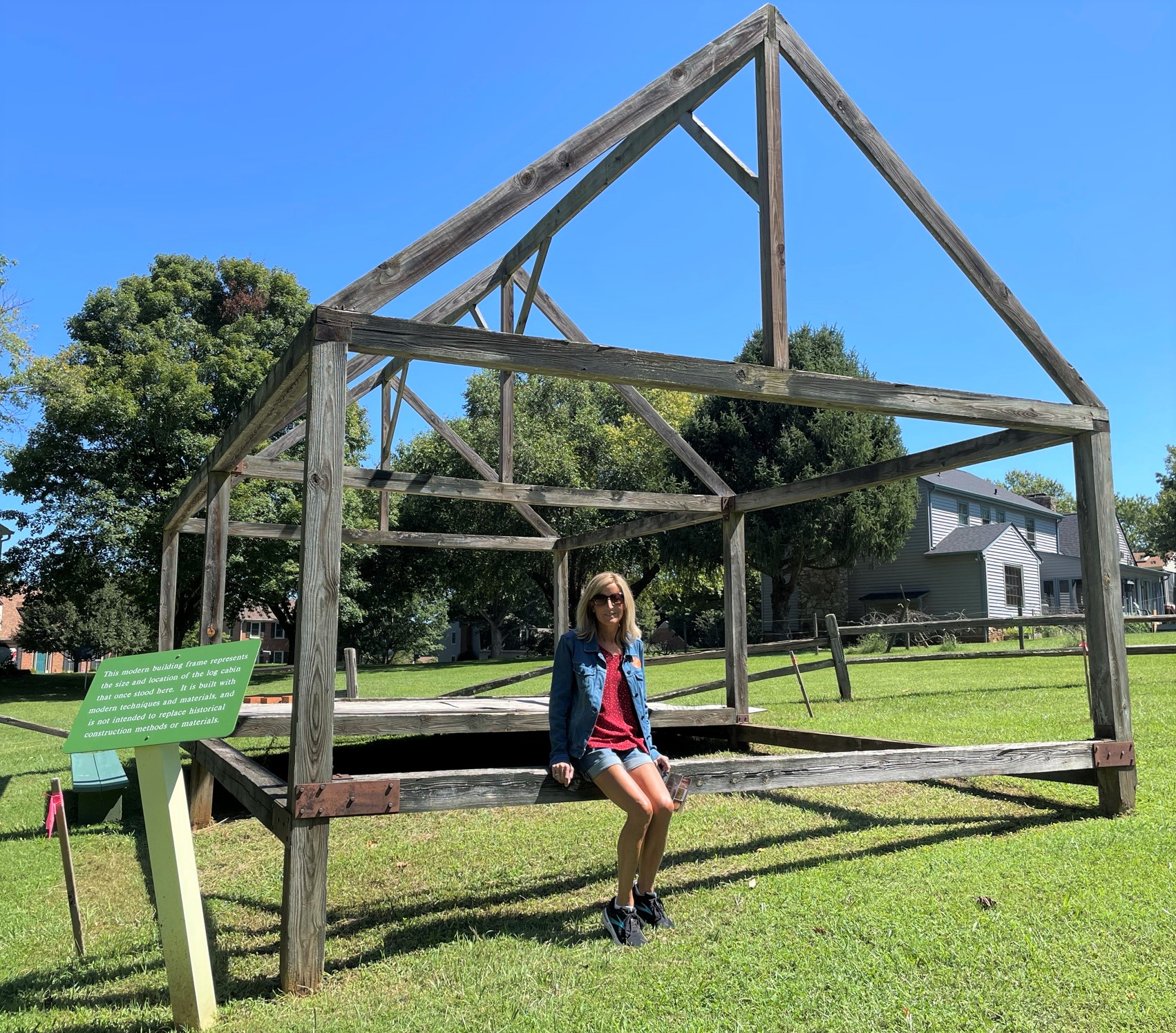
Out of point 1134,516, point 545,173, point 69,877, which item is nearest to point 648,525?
point 545,173

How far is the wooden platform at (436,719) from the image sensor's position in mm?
8008

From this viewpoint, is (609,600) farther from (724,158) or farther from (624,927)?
(724,158)

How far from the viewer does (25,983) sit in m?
4.06

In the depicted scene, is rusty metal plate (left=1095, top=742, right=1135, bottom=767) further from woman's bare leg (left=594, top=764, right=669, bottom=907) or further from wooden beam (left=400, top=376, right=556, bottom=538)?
wooden beam (left=400, top=376, right=556, bottom=538)

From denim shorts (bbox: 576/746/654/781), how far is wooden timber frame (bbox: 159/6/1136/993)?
258 mm

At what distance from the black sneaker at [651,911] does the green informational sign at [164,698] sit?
218cm

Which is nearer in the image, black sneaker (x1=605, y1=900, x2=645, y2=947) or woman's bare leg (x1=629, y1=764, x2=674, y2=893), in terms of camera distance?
black sneaker (x1=605, y1=900, x2=645, y2=947)

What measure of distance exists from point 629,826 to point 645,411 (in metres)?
5.78

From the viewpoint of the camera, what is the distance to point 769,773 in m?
5.22

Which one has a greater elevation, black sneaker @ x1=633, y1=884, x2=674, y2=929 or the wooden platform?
the wooden platform

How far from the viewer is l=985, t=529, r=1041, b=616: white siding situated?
3159 cm

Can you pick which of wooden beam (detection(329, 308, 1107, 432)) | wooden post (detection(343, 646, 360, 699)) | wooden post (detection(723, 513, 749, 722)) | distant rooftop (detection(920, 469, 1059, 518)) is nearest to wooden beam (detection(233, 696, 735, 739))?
wooden post (detection(723, 513, 749, 722))

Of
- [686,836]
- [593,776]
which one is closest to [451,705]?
[686,836]

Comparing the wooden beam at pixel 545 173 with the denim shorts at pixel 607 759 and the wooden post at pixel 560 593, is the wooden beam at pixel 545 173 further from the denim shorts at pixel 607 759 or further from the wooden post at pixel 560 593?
the wooden post at pixel 560 593
